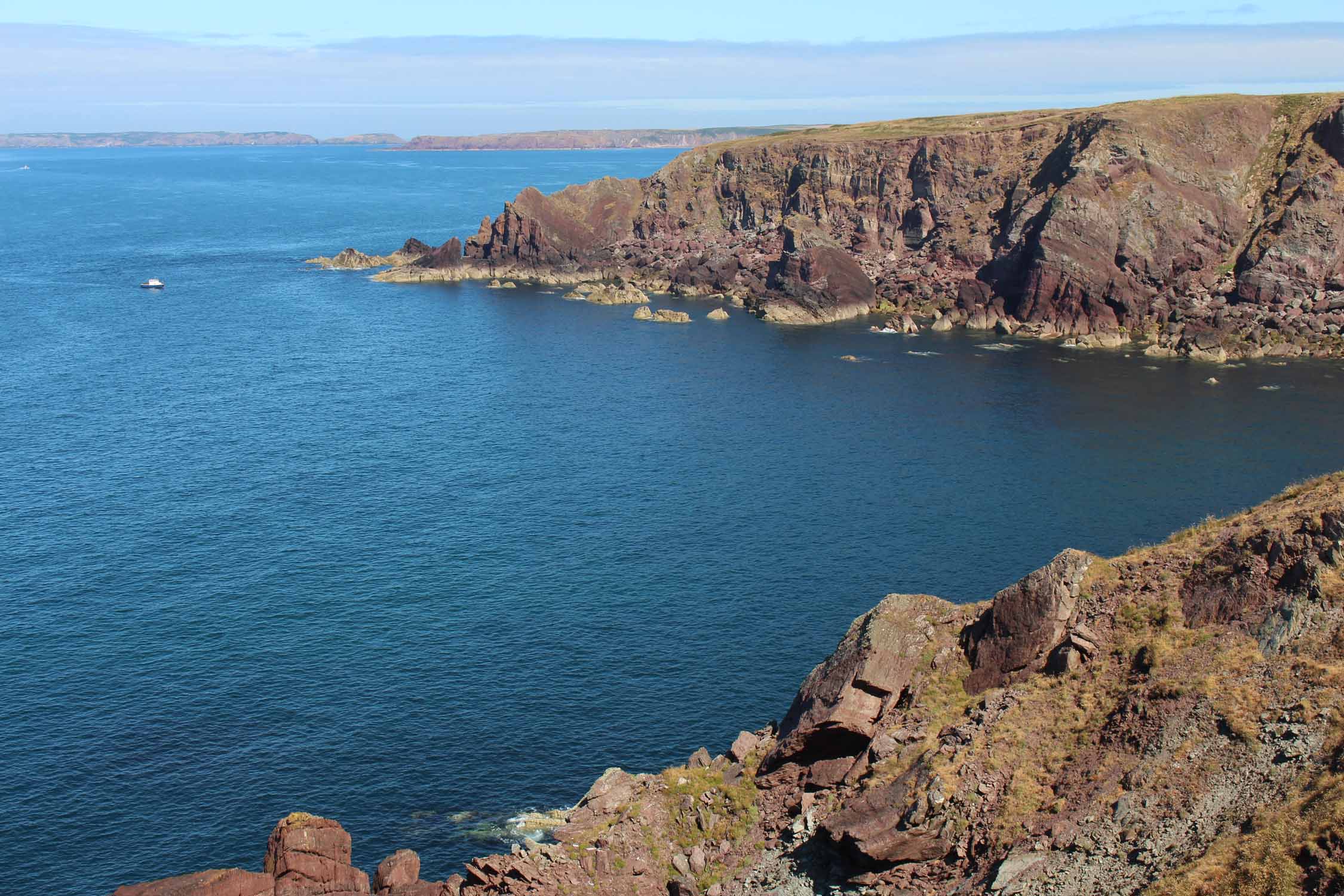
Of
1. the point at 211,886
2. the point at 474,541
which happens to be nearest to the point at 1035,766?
the point at 211,886

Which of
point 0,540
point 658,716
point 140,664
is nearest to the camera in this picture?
point 658,716

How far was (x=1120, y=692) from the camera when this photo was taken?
46875 millimetres

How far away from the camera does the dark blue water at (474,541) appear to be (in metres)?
65.6

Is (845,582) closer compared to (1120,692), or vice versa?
(1120,692)

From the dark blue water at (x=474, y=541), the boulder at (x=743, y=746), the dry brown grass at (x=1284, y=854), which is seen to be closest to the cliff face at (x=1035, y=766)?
the dry brown grass at (x=1284, y=854)

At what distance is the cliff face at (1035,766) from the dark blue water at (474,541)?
1142cm

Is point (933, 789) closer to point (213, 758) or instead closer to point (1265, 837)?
point (1265, 837)

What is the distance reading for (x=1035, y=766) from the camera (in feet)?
148

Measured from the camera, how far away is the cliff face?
39.7 meters

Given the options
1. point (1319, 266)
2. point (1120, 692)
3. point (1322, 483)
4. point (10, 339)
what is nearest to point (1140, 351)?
point (1319, 266)

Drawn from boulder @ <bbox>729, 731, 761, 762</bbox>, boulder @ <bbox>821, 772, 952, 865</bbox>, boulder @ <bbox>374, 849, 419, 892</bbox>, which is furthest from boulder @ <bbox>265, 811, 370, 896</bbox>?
boulder @ <bbox>821, 772, 952, 865</bbox>

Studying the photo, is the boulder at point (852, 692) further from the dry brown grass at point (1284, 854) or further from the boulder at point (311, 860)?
the boulder at point (311, 860)

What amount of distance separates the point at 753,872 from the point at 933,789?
863cm

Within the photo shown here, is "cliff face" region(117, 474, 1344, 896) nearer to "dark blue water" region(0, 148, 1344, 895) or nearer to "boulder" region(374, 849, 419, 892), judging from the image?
"boulder" region(374, 849, 419, 892)
